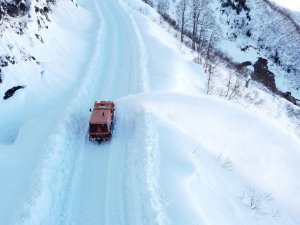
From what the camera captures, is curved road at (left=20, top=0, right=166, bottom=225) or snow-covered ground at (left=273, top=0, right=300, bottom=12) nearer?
curved road at (left=20, top=0, right=166, bottom=225)

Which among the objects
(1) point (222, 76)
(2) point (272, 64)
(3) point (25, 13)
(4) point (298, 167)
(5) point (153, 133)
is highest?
(3) point (25, 13)

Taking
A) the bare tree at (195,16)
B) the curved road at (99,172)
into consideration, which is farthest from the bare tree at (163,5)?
the curved road at (99,172)

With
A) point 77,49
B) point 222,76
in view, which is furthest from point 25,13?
point 222,76

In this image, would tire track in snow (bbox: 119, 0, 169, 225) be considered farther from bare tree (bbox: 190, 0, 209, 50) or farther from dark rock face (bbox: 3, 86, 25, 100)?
bare tree (bbox: 190, 0, 209, 50)

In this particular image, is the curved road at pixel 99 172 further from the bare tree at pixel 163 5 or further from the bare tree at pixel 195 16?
the bare tree at pixel 163 5

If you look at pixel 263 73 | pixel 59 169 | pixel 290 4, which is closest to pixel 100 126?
pixel 59 169

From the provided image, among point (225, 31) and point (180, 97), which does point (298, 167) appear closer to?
point (180, 97)

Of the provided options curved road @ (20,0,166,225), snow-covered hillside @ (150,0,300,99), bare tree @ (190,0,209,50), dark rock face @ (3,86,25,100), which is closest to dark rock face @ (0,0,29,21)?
dark rock face @ (3,86,25,100)
